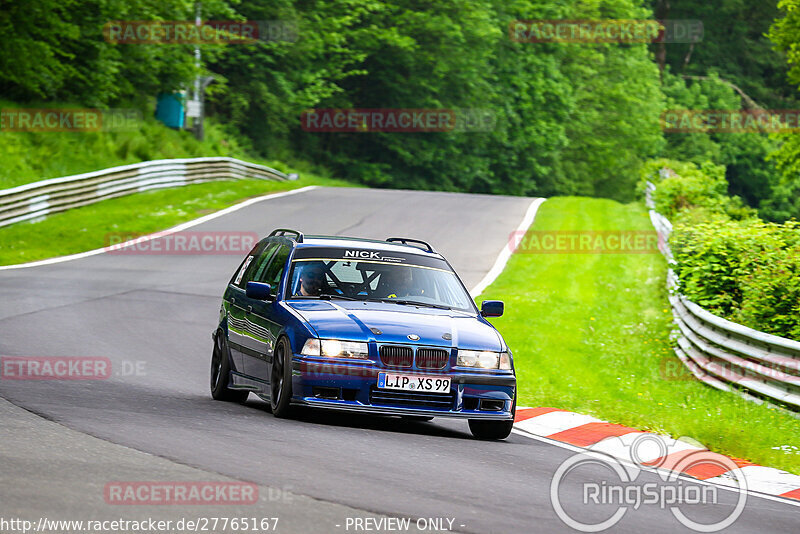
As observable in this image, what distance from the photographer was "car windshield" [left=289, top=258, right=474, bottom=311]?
1113cm

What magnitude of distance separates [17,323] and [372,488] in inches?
381

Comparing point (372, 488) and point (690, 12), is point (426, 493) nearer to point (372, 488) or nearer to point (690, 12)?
point (372, 488)

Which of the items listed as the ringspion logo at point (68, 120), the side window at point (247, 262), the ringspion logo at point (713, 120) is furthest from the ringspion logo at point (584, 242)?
the ringspion logo at point (713, 120)

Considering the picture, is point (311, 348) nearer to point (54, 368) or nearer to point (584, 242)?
point (54, 368)

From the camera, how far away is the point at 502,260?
1046 inches

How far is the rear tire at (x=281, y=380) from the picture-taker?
1004 centimetres

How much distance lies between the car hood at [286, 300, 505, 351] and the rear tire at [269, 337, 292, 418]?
32 centimetres

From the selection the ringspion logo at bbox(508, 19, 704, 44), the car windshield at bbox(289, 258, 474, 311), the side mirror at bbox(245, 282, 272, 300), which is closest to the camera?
the side mirror at bbox(245, 282, 272, 300)

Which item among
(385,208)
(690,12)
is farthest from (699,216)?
(690,12)

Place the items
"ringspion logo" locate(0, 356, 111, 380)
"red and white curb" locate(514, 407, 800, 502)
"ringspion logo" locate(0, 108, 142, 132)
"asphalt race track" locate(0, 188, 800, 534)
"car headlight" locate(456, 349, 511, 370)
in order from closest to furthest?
"asphalt race track" locate(0, 188, 800, 534)
"red and white curb" locate(514, 407, 800, 502)
"car headlight" locate(456, 349, 511, 370)
"ringspion logo" locate(0, 356, 111, 380)
"ringspion logo" locate(0, 108, 142, 132)

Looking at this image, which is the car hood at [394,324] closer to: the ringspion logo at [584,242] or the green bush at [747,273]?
the green bush at [747,273]

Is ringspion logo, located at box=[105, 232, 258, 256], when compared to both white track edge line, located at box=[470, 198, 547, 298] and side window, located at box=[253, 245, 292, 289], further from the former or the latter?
side window, located at box=[253, 245, 292, 289]

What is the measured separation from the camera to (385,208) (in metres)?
34.9

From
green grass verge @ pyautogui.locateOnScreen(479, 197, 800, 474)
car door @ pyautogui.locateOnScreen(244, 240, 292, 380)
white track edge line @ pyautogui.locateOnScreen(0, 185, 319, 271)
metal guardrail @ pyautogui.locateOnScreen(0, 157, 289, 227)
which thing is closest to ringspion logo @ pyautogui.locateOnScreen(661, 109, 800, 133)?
metal guardrail @ pyautogui.locateOnScreen(0, 157, 289, 227)
